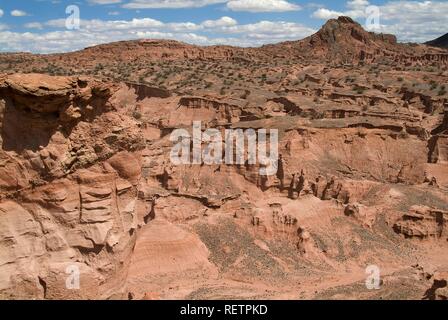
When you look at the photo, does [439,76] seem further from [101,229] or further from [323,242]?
[101,229]

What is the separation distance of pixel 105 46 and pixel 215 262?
78.9m

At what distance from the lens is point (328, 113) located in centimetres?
3341

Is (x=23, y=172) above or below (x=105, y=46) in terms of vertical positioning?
below

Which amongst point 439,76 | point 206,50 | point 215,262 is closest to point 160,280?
point 215,262

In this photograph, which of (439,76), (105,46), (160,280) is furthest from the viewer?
(105,46)

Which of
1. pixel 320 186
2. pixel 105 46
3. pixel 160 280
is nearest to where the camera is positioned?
pixel 160 280

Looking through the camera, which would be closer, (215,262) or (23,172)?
(23,172)

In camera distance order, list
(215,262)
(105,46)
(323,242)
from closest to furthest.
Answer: (215,262), (323,242), (105,46)

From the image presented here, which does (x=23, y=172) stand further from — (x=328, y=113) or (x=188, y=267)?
(x=328, y=113)

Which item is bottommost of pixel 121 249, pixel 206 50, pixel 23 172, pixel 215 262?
pixel 215 262

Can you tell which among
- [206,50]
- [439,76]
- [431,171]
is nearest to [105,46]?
[206,50]

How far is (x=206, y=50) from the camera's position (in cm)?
9056

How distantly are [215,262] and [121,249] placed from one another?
476 centimetres

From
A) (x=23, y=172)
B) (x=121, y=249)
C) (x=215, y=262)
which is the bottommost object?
(x=215, y=262)
